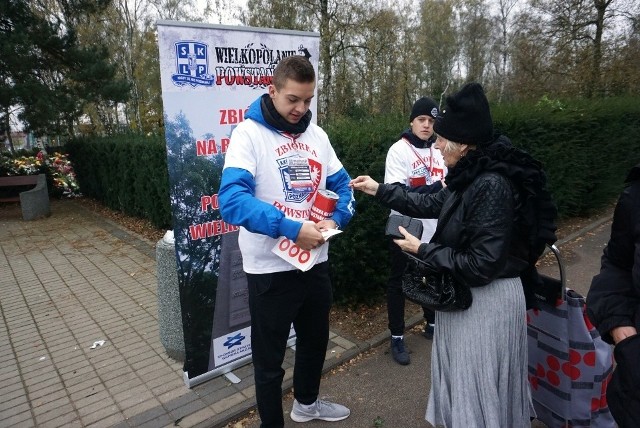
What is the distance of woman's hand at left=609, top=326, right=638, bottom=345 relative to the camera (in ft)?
5.25

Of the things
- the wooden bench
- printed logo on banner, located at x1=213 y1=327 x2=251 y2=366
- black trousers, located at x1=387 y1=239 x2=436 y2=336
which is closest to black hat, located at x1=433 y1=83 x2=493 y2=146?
black trousers, located at x1=387 y1=239 x2=436 y2=336

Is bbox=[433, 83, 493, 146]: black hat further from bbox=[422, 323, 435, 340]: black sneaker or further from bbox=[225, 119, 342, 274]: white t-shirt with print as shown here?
bbox=[422, 323, 435, 340]: black sneaker

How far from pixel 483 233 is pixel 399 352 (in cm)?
209

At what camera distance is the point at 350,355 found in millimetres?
3738

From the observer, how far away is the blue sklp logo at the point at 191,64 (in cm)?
279

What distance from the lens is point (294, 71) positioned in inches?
84.1

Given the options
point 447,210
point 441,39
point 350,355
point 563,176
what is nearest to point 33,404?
point 350,355

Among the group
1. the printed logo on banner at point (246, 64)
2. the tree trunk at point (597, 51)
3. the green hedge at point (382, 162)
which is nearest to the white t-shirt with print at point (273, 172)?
the printed logo on banner at point (246, 64)

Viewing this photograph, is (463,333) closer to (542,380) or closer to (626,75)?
(542,380)

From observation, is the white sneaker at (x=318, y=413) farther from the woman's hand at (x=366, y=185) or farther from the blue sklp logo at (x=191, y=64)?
the blue sklp logo at (x=191, y=64)

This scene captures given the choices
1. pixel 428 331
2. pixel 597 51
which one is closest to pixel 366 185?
pixel 428 331

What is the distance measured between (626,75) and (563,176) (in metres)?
11.5

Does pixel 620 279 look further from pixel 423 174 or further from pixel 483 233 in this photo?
pixel 423 174

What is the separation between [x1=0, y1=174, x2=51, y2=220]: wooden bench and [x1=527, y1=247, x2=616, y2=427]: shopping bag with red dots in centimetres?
1211
